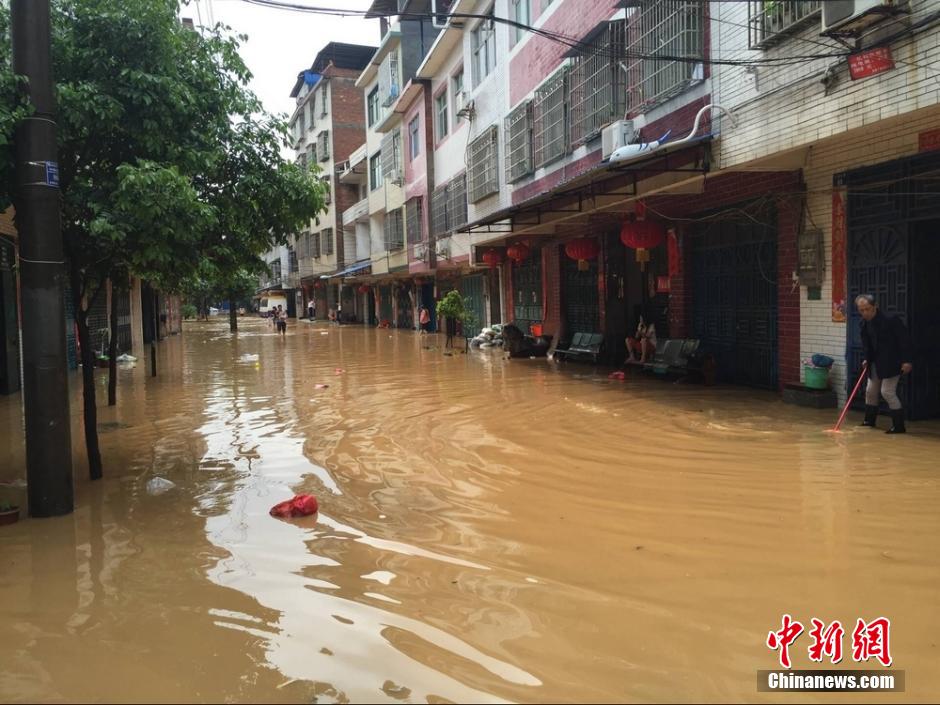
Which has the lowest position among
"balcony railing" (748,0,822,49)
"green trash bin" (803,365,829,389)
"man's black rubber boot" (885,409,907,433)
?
"man's black rubber boot" (885,409,907,433)

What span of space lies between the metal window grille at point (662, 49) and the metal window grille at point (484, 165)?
8.02 m

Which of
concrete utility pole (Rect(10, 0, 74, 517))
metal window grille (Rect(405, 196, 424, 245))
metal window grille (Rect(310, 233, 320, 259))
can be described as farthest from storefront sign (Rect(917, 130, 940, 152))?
metal window grille (Rect(310, 233, 320, 259))

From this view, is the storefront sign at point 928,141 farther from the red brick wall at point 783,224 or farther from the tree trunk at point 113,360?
the tree trunk at point 113,360

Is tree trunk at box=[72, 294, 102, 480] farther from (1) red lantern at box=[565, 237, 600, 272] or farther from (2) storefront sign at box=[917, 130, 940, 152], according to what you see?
(1) red lantern at box=[565, 237, 600, 272]

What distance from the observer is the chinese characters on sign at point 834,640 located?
3.47 metres

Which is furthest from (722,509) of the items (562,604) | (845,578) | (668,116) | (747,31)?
(668,116)

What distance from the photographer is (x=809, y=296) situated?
1011 cm

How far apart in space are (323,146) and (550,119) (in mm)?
39516

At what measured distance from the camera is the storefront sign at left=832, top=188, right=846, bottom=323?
369 inches

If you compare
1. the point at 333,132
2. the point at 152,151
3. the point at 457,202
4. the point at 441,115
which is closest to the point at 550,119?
the point at 457,202

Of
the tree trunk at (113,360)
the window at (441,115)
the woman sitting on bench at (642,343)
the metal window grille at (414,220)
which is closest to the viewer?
the tree trunk at (113,360)

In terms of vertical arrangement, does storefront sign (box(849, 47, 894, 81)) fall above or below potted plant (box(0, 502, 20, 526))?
above

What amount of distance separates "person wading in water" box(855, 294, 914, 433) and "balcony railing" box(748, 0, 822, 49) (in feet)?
10.1

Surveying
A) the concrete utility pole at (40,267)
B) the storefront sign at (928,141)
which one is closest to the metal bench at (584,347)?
the storefront sign at (928,141)
